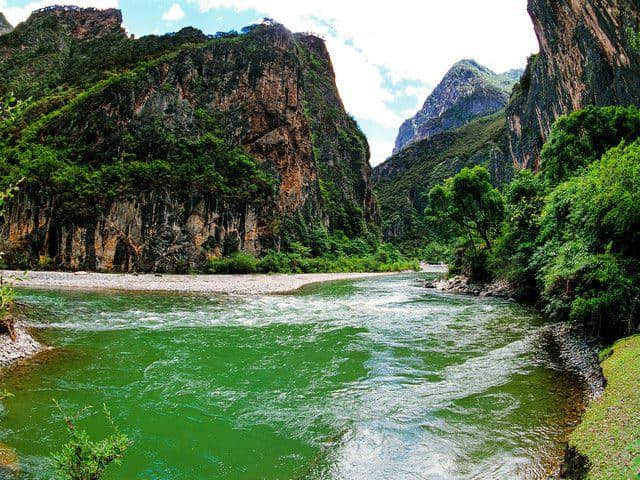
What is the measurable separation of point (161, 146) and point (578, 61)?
4550 centimetres

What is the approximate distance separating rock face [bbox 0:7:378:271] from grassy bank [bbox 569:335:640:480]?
125 ft

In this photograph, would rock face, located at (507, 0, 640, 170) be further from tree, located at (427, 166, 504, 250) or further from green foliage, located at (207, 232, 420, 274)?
green foliage, located at (207, 232, 420, 274)

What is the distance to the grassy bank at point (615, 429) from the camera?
13.3 ft

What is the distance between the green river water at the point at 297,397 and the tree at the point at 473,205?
55.0ft

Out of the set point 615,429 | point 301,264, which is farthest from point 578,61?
point 615,429

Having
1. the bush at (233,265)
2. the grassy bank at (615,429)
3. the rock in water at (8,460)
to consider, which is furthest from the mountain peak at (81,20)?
the grassy bank at (615,429)

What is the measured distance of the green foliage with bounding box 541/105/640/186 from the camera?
2047cm

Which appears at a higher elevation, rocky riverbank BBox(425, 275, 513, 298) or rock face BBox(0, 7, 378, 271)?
rock face BBox(0, 7, 378, 271)

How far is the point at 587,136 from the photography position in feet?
69.3

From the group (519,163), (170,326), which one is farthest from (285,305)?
(519,163)

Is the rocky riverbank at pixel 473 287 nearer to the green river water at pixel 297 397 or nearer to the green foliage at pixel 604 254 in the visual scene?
the green river water at pixel 297 397

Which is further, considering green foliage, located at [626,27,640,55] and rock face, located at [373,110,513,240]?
rock face, located at [373,110,513,240]

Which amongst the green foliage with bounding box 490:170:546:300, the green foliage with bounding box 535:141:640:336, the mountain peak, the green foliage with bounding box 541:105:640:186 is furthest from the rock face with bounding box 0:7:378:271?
the green foliage with bounding box 535:141:640:336

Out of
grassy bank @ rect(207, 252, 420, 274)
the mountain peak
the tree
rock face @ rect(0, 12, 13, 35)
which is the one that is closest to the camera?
the tree
